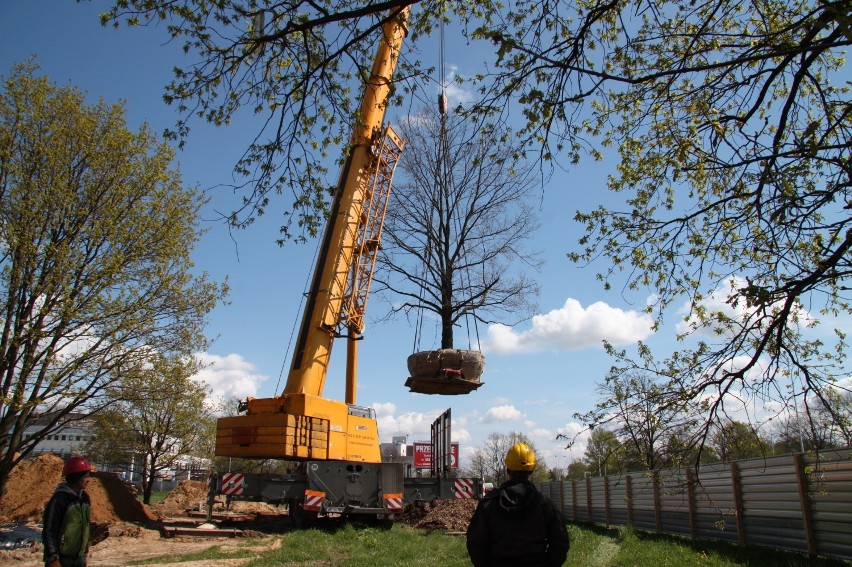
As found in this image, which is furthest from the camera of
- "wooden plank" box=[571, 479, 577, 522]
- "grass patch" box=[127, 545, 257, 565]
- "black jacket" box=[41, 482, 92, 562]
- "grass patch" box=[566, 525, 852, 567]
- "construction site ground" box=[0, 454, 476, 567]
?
"wooden plank" box=[571, 479, 577, 522]

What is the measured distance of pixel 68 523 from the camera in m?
5.38

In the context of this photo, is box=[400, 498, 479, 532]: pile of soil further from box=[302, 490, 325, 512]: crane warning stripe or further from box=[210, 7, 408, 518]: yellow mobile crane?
box=[302, 490, 325, 512]: crane warning stripe

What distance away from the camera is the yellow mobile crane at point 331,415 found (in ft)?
45.1

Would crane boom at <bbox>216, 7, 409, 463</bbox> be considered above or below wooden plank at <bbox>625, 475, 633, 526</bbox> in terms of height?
above

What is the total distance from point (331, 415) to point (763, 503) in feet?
29.5

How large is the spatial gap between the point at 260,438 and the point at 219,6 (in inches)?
394

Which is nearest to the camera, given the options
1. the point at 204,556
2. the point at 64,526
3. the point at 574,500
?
the point at 64,526

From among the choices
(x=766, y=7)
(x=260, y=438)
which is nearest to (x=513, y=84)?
(x=766, y=7)

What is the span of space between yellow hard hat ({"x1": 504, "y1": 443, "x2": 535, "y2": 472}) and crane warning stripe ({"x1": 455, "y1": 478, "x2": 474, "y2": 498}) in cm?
1411

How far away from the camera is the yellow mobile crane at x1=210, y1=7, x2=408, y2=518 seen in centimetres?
1375

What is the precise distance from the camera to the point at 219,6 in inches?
223

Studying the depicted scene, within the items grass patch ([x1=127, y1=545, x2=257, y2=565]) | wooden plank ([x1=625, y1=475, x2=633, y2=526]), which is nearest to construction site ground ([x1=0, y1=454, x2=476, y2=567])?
grass patch ([x1=127, y1=545, x2=257, y2=565])

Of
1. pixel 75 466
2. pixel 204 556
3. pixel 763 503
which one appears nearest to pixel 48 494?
pixel 204 556

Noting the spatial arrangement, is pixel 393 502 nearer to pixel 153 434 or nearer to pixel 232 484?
pixel 232 484
